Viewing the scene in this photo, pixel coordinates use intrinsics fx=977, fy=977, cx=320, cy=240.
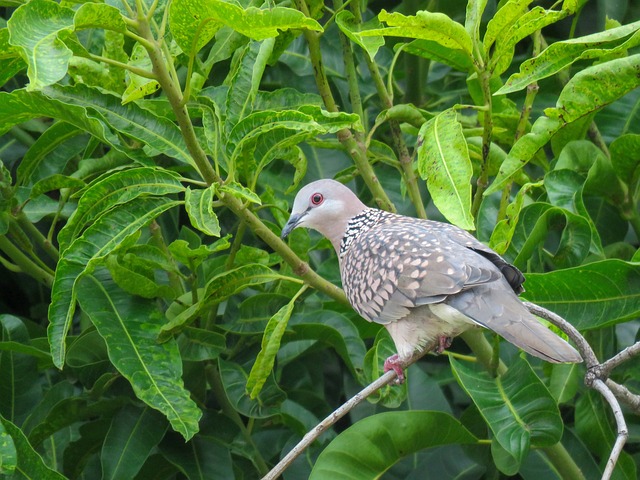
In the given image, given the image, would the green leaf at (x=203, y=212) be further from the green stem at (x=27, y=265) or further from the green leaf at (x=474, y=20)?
the green stem at (x=27, y=265)

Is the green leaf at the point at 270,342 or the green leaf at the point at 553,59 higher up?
the green leaf at the point at 553,59

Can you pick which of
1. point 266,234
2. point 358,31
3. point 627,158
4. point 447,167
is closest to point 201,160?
point 266,234

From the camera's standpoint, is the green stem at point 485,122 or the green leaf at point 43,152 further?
the green leaf at point 43,152

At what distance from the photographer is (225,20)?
214 cm

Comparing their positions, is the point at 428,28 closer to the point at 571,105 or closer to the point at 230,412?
the point at 571,105

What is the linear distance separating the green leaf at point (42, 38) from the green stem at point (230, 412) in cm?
146

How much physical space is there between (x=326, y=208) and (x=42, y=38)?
124cm

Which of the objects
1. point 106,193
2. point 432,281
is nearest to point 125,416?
point 106,193

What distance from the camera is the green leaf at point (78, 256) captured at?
238cm

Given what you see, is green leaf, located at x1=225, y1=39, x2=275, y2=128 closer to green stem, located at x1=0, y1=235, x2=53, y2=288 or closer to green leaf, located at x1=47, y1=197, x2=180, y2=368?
green leaf, located at x1=47, y1=197, x2=180, y2=368

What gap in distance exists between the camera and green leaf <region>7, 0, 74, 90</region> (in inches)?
73.1

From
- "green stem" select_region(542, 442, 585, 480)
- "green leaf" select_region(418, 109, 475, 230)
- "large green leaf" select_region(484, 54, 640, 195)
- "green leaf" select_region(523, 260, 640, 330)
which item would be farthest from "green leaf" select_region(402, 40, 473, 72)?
"green stem" select_region(542, 442, 585, 480)

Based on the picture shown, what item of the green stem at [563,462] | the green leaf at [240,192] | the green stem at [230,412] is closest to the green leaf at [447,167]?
the green leaf at [240,192]

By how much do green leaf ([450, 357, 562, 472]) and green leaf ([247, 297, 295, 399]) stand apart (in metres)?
0.49
